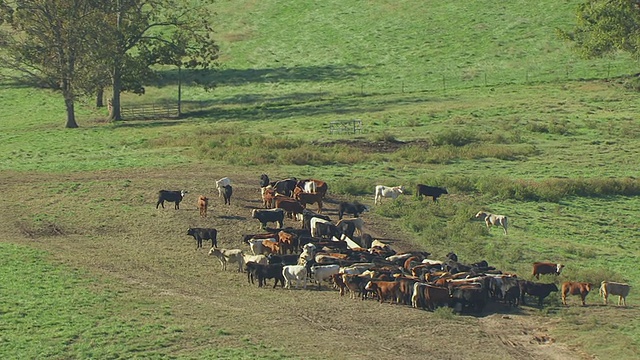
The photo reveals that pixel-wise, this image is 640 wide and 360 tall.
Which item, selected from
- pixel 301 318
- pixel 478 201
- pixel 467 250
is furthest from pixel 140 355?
pixel 478 201

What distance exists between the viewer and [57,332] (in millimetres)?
28484

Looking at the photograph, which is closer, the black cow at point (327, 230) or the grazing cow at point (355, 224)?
the black cow at point (327, 230)

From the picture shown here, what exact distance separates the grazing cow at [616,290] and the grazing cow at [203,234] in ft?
44.8

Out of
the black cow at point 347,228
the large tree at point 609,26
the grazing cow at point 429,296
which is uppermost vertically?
the large tree at point 609,26

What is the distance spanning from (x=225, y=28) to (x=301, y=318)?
2588 inches

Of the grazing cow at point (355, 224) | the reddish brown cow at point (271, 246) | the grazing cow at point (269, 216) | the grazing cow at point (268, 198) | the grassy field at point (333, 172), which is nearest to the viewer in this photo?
the grassy field at point (333, 172)

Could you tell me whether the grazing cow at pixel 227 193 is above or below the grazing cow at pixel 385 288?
above

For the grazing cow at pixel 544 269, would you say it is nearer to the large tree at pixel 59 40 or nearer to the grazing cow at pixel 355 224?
the grazing cow at pixel 355 224

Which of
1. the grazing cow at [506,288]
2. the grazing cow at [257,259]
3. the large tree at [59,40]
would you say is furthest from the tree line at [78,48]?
the grazing cow at [506,288]

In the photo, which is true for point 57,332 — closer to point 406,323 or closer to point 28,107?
point 406,323

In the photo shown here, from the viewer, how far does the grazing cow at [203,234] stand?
1474 inches

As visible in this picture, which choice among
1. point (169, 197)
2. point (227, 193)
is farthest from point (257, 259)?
point (227, 193)

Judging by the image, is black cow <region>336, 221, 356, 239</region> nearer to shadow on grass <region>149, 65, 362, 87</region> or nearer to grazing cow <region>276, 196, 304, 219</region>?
grazing cow <region>276, 196, 304, 219</region>

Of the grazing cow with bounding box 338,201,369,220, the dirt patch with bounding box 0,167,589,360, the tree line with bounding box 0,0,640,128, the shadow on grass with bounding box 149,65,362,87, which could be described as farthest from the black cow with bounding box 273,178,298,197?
the shadow on grass with bounding box 149,65,362,87
